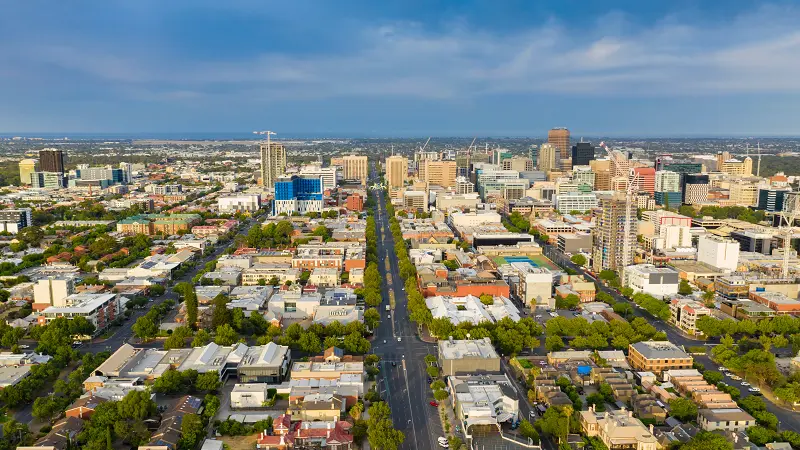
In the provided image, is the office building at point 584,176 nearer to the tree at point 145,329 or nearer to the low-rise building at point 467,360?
the low-rise building at point 467,360

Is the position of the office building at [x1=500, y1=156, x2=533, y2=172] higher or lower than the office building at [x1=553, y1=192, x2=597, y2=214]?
higher

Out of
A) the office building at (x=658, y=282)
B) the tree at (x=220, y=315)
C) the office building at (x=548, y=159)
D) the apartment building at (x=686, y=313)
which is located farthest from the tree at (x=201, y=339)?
the office building at (x=548, y=159)

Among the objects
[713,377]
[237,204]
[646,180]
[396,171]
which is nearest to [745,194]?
[646,180]

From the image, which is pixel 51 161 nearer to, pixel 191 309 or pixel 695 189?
pixel 191 309

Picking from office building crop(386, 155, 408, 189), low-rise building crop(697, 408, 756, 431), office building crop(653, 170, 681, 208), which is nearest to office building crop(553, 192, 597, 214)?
office building crop(653, 170, 681, 208)

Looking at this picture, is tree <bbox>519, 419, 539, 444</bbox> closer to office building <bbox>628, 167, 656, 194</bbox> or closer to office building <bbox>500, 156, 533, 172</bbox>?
office building <bbox>628, 167, 656, 194</bbox>

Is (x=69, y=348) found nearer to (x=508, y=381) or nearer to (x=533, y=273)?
(x=508, y=381)
